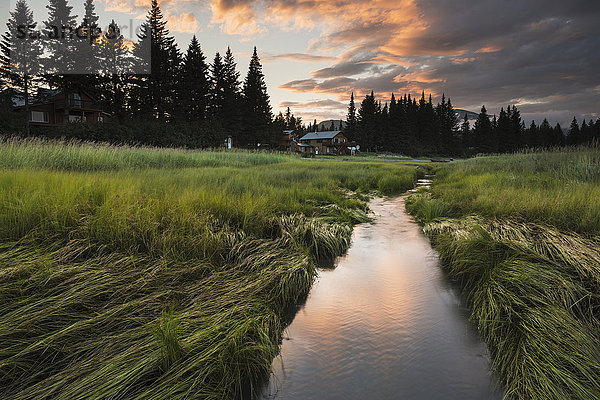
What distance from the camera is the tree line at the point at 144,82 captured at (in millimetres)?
33438

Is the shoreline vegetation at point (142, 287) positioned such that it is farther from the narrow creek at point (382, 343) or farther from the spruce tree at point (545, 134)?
the spruce tree at point (545, 134)

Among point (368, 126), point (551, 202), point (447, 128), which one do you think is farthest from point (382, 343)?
point (447, 128)

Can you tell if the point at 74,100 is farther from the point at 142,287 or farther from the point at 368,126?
Result: the point at 368,126

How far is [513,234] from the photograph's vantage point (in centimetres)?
461

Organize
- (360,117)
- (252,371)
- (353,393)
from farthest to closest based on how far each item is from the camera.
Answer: (360,117), (252,371), (353,393)

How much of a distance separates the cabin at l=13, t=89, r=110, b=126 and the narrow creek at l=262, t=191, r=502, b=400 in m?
47.9

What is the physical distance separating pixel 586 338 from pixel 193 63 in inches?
2070

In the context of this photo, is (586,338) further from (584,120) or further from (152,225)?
(584,120)

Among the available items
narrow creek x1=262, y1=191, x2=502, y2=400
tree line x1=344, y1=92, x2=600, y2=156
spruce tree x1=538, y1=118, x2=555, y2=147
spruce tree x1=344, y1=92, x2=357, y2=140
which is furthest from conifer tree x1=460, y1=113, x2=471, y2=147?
narrow creek x1=262, y1=191, x2=502, y2=400

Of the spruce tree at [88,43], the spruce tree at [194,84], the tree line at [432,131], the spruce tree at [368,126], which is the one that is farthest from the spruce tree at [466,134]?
the spruce tree at [88,43]

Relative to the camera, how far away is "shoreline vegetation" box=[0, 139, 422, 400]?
6.62ft

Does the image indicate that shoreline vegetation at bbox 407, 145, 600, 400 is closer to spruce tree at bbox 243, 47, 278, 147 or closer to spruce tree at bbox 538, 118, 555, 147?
spruce tree at bbox 243, 47, 278, 147

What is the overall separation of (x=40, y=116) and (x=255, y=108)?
3176cm

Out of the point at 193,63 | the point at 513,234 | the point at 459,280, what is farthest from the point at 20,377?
the point at 193,63
